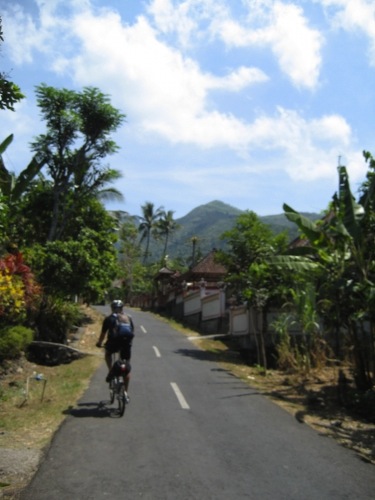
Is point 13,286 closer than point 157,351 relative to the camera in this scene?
Yes

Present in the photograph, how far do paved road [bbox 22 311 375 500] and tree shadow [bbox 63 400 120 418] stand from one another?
0.06 feet

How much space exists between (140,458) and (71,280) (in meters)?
12.0

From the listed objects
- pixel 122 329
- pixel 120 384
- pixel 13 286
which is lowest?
pixel 120 384

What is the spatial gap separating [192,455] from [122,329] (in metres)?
3.35

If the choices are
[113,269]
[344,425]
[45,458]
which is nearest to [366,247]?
[344,425]

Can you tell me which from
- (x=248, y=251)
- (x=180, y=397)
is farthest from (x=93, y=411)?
(x=248, y=251)

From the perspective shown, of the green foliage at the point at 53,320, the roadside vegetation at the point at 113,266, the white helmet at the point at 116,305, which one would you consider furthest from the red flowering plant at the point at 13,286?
the green foliage at the point at 53,320

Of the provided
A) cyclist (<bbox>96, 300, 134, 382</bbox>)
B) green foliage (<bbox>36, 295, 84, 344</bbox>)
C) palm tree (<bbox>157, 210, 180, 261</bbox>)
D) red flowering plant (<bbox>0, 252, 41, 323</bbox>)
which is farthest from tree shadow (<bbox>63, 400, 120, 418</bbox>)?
palm tree (<bbox>157, 210, 180, 261</bbox>)

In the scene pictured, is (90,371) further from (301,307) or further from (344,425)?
(344,425)

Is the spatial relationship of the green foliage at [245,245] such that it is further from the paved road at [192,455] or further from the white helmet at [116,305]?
the white helmet at [116,305]

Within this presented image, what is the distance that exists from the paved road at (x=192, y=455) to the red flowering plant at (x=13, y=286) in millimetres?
2613

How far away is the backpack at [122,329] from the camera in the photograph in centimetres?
986

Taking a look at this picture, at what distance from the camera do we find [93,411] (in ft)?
31.6

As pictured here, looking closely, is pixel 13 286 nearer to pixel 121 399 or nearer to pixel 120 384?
pixel 120 384
